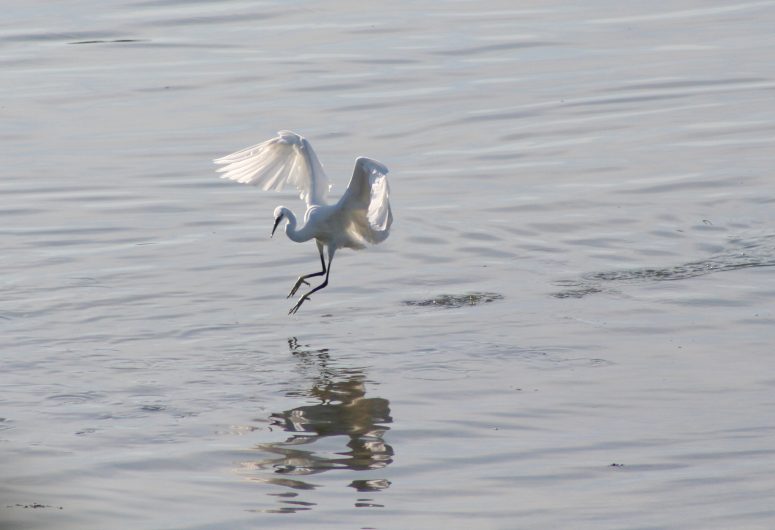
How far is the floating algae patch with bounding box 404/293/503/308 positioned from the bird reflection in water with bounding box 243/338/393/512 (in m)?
1.34

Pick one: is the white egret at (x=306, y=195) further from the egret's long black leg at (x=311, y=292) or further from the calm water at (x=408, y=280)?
the calm water at (x=408, y=280)

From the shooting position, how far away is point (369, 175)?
9578 mm

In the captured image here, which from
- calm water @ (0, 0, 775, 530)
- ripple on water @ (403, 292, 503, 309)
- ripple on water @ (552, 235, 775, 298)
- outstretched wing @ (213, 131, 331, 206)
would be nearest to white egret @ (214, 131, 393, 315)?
outstretched wing @ (213, 131, 331, 206)

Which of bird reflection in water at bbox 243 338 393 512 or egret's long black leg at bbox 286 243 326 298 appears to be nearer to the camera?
bird reflection in water at bbox 243 338 393 512

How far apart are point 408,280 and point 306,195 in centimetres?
110

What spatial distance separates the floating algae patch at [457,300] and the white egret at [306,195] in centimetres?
57

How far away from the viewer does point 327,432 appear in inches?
319

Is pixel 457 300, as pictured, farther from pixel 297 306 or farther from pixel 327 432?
Result: pixel 327 432

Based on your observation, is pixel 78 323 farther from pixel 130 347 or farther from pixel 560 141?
pixel 560 141

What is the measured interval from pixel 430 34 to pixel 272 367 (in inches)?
459

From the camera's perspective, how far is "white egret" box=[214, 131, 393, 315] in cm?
1066

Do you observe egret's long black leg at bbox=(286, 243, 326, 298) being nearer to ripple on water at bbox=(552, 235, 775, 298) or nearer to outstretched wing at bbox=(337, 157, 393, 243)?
outstretched wing at bbox=(337, 157, 393, 243)

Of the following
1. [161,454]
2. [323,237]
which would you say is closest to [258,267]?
[323,237]

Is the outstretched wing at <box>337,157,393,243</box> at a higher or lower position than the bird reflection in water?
higher
